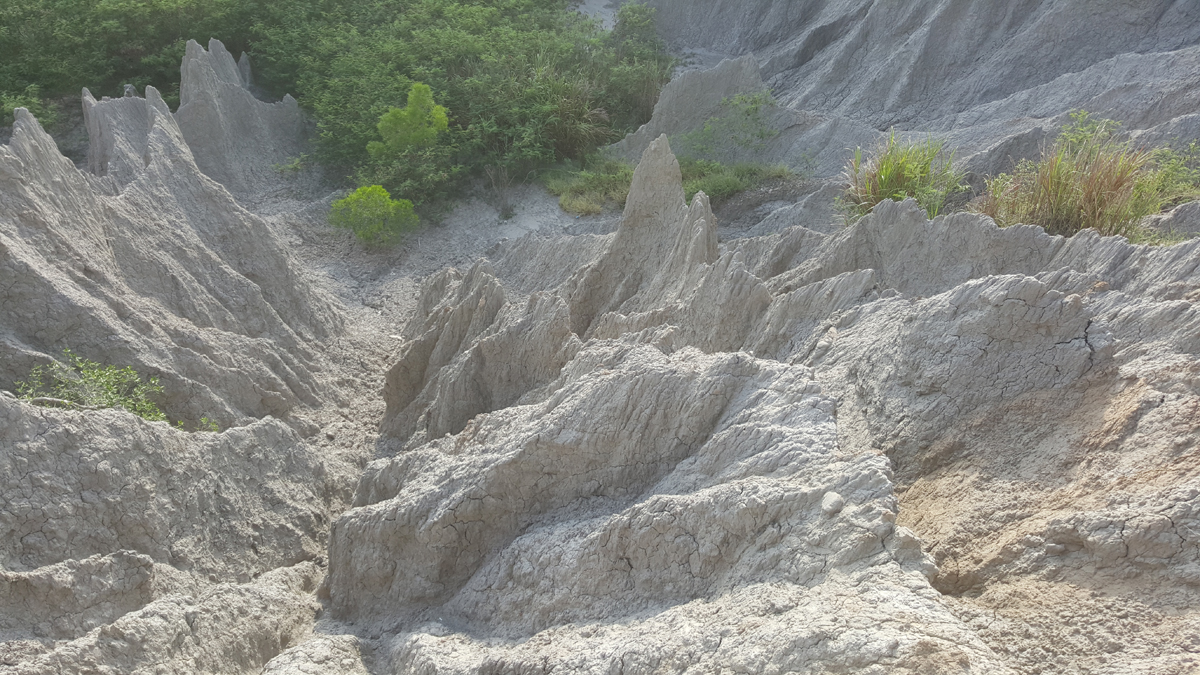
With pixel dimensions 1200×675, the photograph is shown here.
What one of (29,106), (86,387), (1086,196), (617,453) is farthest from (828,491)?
(29,106)

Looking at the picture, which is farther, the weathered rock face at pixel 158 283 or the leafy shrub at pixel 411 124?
the leafy shrub at pixel 411 124

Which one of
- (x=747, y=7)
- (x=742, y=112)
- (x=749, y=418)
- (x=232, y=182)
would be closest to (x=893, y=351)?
(x=749, y=418)

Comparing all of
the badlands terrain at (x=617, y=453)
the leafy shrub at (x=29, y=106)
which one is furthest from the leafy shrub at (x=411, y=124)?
the leafy shrub at (x=29, y=106)

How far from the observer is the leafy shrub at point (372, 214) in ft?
49.6

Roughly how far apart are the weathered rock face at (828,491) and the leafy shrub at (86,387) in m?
2.37

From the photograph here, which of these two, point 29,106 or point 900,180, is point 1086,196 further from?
point 29,106

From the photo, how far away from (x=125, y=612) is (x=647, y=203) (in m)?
7.60

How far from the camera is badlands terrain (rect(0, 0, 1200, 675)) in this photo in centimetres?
395

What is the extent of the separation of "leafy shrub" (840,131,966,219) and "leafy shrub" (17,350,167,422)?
828 centimetres

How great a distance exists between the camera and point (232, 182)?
54.6ft

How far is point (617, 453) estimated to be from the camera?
5.71 m

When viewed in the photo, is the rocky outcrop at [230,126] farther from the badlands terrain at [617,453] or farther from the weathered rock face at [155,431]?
the badlands terrain at [617,453]

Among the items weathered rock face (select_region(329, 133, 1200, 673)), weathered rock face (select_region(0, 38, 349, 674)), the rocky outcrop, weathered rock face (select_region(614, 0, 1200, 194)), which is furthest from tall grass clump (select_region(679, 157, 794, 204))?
the rocky outcrop

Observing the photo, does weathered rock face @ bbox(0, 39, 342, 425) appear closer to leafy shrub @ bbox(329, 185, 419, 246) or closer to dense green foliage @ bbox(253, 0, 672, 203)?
leafy shrub @ bbox(329, 185, 419, 246)
